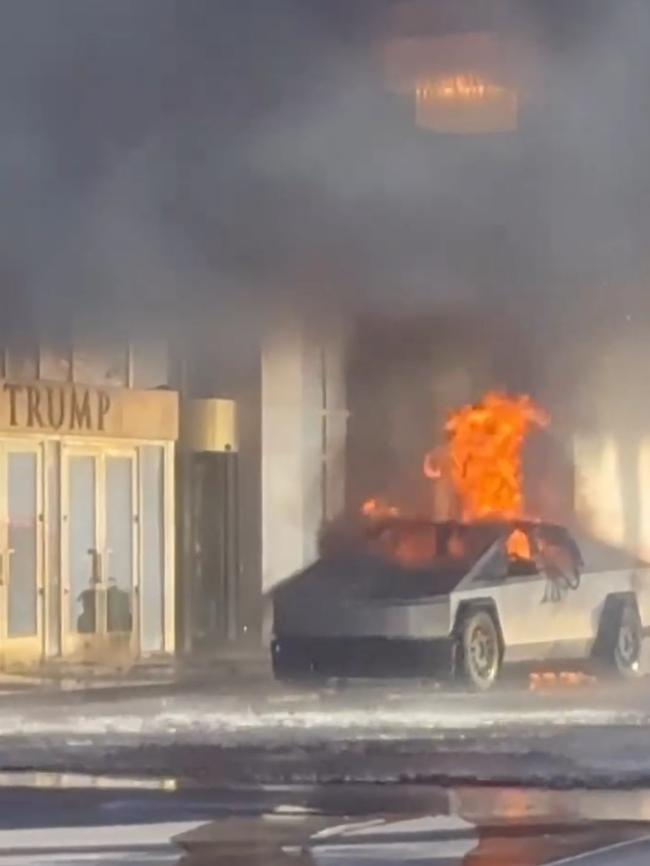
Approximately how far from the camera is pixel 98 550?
823cm

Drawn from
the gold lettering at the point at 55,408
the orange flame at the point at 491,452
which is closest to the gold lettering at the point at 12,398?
the gold lettering at the point at 55,408

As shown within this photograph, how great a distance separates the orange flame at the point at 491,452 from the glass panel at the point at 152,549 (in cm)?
110

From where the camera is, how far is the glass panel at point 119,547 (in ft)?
24.2

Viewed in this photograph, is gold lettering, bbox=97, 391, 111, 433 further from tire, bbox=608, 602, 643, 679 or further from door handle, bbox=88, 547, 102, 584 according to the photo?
tire, bbox=608, 602, 643, 679

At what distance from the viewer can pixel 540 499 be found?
6570 mm

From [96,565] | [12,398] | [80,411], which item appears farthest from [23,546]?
[12,398]

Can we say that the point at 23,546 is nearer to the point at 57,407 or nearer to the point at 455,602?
the point at 57,407

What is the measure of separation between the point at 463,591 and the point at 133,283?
4.39 ft

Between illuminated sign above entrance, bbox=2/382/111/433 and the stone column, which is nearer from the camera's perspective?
the stone column

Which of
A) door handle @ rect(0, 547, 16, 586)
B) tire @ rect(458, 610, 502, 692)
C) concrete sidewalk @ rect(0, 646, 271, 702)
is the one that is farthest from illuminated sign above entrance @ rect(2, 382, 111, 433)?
tire @ rect(458, 610, 502, 692)

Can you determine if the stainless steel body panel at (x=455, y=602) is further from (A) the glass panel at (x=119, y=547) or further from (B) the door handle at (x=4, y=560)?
(B) the door handle at (x=4, y=560)

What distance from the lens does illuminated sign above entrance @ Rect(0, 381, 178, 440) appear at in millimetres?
6969

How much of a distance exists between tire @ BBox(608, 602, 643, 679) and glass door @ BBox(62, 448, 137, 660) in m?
1.49

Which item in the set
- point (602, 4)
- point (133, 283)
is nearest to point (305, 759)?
point (133, 283)
